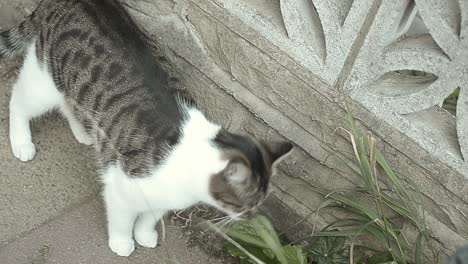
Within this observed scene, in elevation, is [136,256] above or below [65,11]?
below

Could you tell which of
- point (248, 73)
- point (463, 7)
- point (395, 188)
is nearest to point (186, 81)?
point (248, 73)

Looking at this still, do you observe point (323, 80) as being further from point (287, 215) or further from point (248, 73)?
point (287, 215)

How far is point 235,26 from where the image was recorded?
2.54m

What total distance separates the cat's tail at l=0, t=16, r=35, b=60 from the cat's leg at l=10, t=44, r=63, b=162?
0.28 feet

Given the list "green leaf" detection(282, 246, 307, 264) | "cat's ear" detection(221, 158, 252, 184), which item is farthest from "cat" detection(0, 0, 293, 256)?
"green leaf" detection(282, 246, 307, 264)

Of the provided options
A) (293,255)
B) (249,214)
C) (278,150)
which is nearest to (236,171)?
(278,150)

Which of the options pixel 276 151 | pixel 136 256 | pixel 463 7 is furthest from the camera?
pixel 136 256

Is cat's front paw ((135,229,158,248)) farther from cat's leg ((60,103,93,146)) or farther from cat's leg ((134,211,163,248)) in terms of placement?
cat's leg ((60,103,93,146))

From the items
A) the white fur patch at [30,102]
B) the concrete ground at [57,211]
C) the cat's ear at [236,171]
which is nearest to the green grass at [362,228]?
the cat's ear at [236,171]

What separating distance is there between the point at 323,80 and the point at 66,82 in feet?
3.11

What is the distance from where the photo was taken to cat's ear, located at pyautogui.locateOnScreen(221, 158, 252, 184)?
221 centimetres

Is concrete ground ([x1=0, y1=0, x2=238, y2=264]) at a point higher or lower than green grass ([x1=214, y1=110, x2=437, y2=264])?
lower

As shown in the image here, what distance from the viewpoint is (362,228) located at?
2.40 metres

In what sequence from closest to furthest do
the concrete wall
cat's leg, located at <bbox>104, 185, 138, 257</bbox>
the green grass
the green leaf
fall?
1. the concrete wall
2. the green grass
3. the green leaf
4. cat's leg, located at <bbox>104, 185, 138, 257</bbox>
